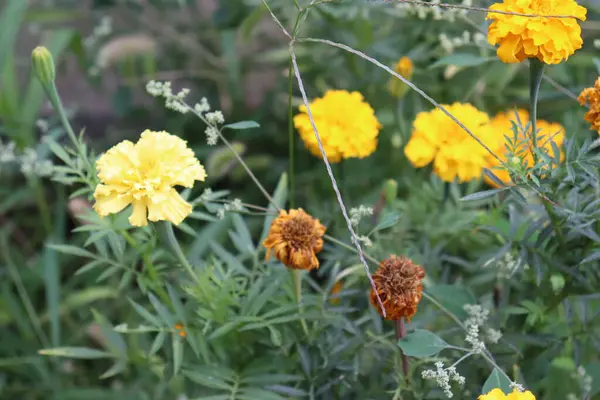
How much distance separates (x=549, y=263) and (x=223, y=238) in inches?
26.5

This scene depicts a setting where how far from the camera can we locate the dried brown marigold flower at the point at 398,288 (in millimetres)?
678

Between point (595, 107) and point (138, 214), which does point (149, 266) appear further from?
point (595, 107)

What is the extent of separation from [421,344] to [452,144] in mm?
337

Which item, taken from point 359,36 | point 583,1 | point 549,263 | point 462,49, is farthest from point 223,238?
point 583,1

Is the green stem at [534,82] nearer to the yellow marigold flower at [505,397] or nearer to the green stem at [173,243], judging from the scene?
the yellow marigold flower at [505,397]

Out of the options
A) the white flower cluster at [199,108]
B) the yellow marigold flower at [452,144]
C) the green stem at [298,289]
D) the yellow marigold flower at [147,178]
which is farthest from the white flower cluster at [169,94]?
the yellow marigold flower at [452,144]

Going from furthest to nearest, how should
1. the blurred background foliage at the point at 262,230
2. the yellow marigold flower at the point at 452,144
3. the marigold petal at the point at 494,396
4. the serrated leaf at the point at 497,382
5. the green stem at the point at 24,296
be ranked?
the green stem at the point at 24,296, the yellow marigold flower at the point at 452,144, the blurred background foliage at the point at 262,230, the serrated leaf at the point at 497,382, the marigold petal at the point at 494,396

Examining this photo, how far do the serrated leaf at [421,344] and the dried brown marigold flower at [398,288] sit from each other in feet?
0.12

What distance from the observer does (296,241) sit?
2.36 ft

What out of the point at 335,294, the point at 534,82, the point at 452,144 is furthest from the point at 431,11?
the point at 335,294

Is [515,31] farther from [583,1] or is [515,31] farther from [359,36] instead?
[583,1]

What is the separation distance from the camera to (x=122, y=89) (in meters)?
1.57

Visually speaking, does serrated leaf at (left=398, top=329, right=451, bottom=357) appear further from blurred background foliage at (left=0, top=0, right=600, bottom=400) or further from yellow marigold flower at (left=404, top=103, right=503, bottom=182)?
yellow marigold flower at (left=404, top=103, right=503, bottom=182)

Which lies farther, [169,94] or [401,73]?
[401,73]
